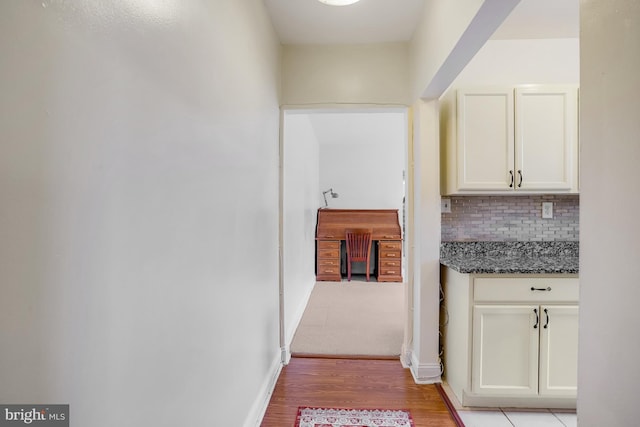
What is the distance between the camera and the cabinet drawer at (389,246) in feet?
17.2

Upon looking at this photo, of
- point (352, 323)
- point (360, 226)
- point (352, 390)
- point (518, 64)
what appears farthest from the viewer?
point (360, 226)

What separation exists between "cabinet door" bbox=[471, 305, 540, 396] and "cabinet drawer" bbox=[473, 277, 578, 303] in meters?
0.05

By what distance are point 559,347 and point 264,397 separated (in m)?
1.71

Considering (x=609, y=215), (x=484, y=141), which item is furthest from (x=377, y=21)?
(x=609, y=215)

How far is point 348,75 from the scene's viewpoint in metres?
2.40

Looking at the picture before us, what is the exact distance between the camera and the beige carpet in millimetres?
2654

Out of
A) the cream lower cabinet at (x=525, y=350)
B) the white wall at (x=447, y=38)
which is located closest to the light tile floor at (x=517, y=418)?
the cream lower cabinet at (x=525, y=350)

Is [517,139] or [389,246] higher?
[517,139]

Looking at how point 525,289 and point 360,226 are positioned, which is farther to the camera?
point 360,226

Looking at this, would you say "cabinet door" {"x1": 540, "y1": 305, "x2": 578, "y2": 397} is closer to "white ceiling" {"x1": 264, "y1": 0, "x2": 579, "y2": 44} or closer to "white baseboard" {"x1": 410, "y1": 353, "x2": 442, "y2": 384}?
"white baseboard" {"x1": 410, "y1": 353, "x2": 442, "y2": 384}

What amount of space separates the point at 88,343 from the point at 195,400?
0.56 m

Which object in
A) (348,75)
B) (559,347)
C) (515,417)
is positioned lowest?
(515,417)

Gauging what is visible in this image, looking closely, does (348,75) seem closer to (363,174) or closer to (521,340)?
(521,340)

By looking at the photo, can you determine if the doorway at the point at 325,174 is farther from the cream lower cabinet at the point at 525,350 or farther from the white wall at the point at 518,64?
the cream lower cabinet at the point at 525,350
